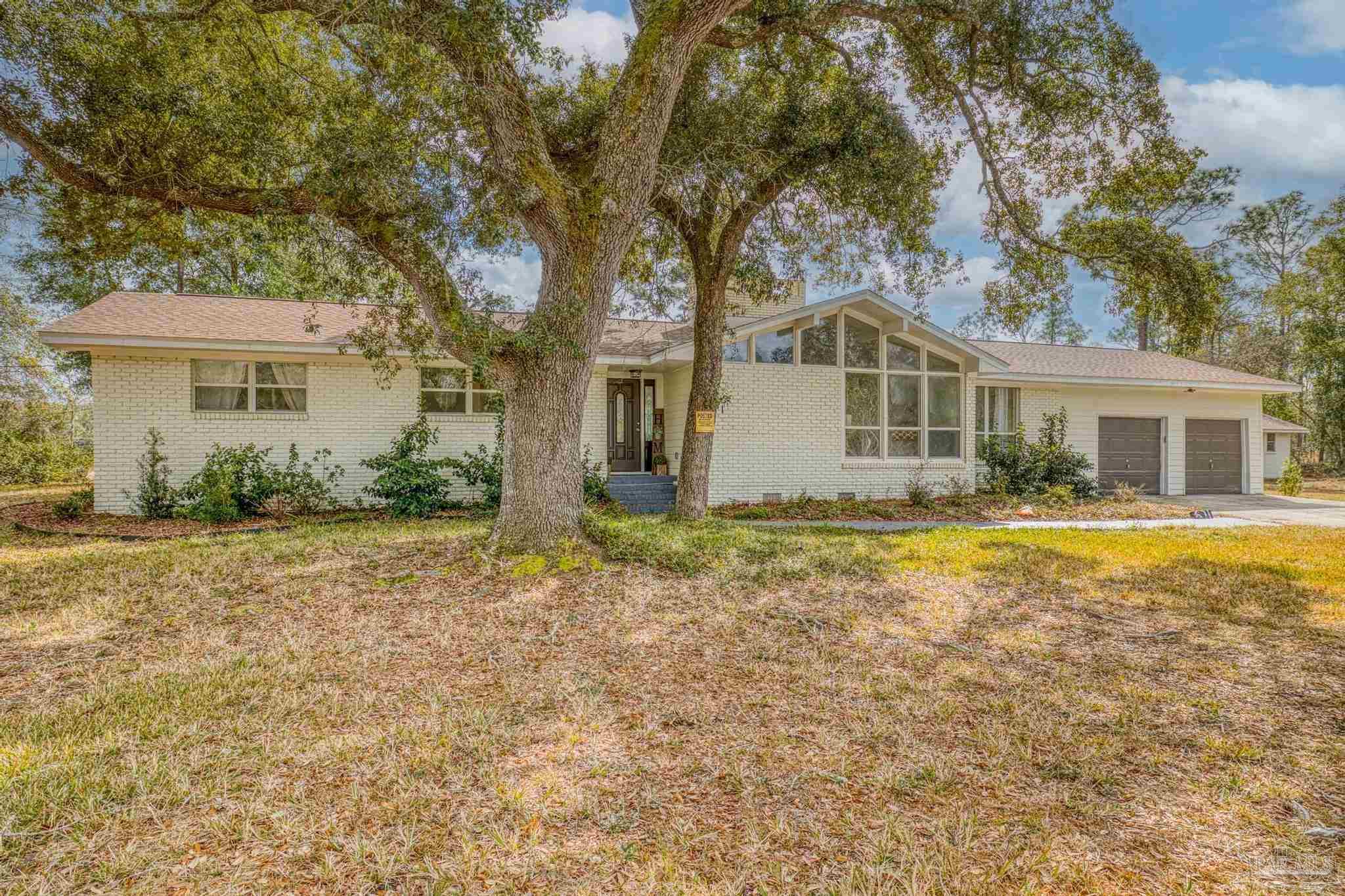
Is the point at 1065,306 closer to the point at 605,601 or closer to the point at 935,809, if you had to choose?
the point at 605,601

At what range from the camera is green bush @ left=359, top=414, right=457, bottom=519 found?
10.5 metres

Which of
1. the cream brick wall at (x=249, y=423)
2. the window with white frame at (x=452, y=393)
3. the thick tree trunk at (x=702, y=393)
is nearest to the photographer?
the thick tree trunk at (x=702, y=393)

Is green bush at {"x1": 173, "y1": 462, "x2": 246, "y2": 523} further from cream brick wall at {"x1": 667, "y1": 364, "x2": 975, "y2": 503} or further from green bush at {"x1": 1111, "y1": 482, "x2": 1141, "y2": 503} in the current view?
green bush at {"x1": 1111, "y1": 482, "x2": 1141, "y2": 503}

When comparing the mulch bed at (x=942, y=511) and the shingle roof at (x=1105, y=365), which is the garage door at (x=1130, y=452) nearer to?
the shingle roof at (x=1105, y=365)

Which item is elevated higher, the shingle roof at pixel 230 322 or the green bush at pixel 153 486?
Result: the shingle roof at pixel 230 322

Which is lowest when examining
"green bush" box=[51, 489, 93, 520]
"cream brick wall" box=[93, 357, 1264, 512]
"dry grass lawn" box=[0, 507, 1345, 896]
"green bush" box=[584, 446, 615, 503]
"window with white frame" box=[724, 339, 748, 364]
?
"dry grass lawn" box=[0, 507, 1345, 896]

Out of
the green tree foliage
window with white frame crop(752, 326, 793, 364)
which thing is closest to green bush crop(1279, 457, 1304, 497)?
the green tree foliage

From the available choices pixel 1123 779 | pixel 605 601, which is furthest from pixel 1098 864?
pixel 605 601

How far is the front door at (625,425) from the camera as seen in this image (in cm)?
1379

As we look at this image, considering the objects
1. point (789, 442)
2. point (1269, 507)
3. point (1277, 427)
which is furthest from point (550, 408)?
point (1277, 427)

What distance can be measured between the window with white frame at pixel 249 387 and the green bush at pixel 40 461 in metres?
11.4

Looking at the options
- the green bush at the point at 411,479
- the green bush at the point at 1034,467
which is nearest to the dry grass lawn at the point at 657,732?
the green bush at the point at 411,479

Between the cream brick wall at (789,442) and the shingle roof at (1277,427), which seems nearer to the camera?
Result: the cream brick wall at (789,442)

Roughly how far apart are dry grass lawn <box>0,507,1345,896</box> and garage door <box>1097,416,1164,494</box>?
998 centimetres
